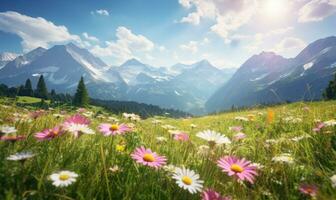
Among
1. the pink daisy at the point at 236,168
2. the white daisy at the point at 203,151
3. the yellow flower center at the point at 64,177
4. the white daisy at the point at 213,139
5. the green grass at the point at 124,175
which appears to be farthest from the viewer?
the white daisy at the point at 203,151

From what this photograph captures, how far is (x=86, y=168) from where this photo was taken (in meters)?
2.42

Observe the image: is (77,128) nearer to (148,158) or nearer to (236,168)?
(148,158)

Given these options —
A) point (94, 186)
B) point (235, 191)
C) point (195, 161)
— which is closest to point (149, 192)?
point (94, 186)

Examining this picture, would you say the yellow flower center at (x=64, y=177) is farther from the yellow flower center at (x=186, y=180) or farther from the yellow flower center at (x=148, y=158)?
the yellow flower center at (x=186, y=180)

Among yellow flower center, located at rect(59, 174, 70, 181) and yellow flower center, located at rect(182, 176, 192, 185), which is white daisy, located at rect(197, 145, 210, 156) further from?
Answer: yellow flower center, located at rect(59, 174, 70, 181)

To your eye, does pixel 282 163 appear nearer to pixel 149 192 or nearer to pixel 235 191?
pixel 235 191

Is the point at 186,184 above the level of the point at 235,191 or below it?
above

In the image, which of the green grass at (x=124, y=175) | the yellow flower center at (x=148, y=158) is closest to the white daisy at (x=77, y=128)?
the green grass at (x=124, y=175)

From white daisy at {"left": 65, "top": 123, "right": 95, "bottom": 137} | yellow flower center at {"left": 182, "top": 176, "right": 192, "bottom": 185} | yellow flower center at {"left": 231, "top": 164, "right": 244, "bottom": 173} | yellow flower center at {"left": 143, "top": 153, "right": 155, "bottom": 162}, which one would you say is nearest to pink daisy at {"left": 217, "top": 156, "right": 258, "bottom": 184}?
yellow flower center at {"left": 231, "top": 164, "right": 244, "bottom": 173}

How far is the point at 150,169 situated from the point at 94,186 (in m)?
0.63

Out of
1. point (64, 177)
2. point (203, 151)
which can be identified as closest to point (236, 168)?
point (64, 177)

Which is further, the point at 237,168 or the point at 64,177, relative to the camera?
the point at 237,168

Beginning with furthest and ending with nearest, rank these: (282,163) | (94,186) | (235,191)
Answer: (282,163) < (235,191) < (94,186)

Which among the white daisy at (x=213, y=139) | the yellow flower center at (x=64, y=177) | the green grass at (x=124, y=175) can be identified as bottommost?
the green grass at (x=124, y=175)
